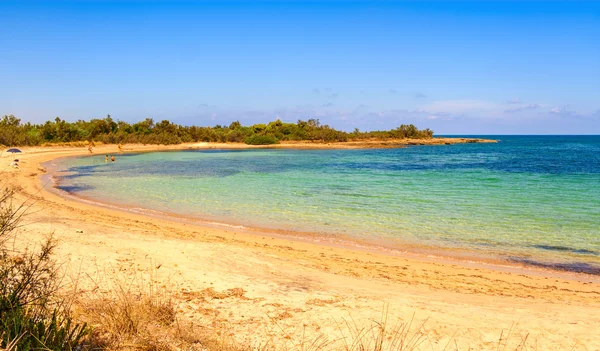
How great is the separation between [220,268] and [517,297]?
5.91 meters

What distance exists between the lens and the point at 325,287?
7.51m

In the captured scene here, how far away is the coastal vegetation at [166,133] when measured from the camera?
66.6 m

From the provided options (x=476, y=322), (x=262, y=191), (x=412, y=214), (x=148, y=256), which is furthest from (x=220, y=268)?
(x=262, y=191)

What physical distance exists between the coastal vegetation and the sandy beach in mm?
53198

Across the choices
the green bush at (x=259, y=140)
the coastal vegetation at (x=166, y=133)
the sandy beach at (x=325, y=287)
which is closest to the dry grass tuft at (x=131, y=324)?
the sandy beach at (x=325, y=287)

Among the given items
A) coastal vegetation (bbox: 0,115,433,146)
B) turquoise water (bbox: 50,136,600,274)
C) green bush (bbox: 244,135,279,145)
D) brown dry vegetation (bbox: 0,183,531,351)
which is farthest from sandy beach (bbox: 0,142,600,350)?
green bush (bbox: 244,135,279,145)

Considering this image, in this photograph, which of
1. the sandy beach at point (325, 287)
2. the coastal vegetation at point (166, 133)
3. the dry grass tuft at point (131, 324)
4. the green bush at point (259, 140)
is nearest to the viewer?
the dry grass tuft at point (131, 324)

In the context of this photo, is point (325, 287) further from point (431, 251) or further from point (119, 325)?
point (431, 251)

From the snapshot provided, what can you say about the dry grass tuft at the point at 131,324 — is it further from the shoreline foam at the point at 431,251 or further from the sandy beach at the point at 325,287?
the shoreline foam at the point at 431,251

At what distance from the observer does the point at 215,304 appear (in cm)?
627

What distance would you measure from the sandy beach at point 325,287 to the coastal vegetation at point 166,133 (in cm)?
5320

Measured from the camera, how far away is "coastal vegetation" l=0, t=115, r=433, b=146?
6662 cm

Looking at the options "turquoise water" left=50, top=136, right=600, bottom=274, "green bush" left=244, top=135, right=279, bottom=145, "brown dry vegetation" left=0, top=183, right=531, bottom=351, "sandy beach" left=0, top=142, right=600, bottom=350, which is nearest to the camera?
"brown dry vegetation" left=0, top=183, right=531, bottom=351

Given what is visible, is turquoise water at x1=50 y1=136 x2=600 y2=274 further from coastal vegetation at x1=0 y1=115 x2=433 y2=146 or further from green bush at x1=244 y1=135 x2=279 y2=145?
green bush at x1=244 y1=135 x2=279 y2=145
